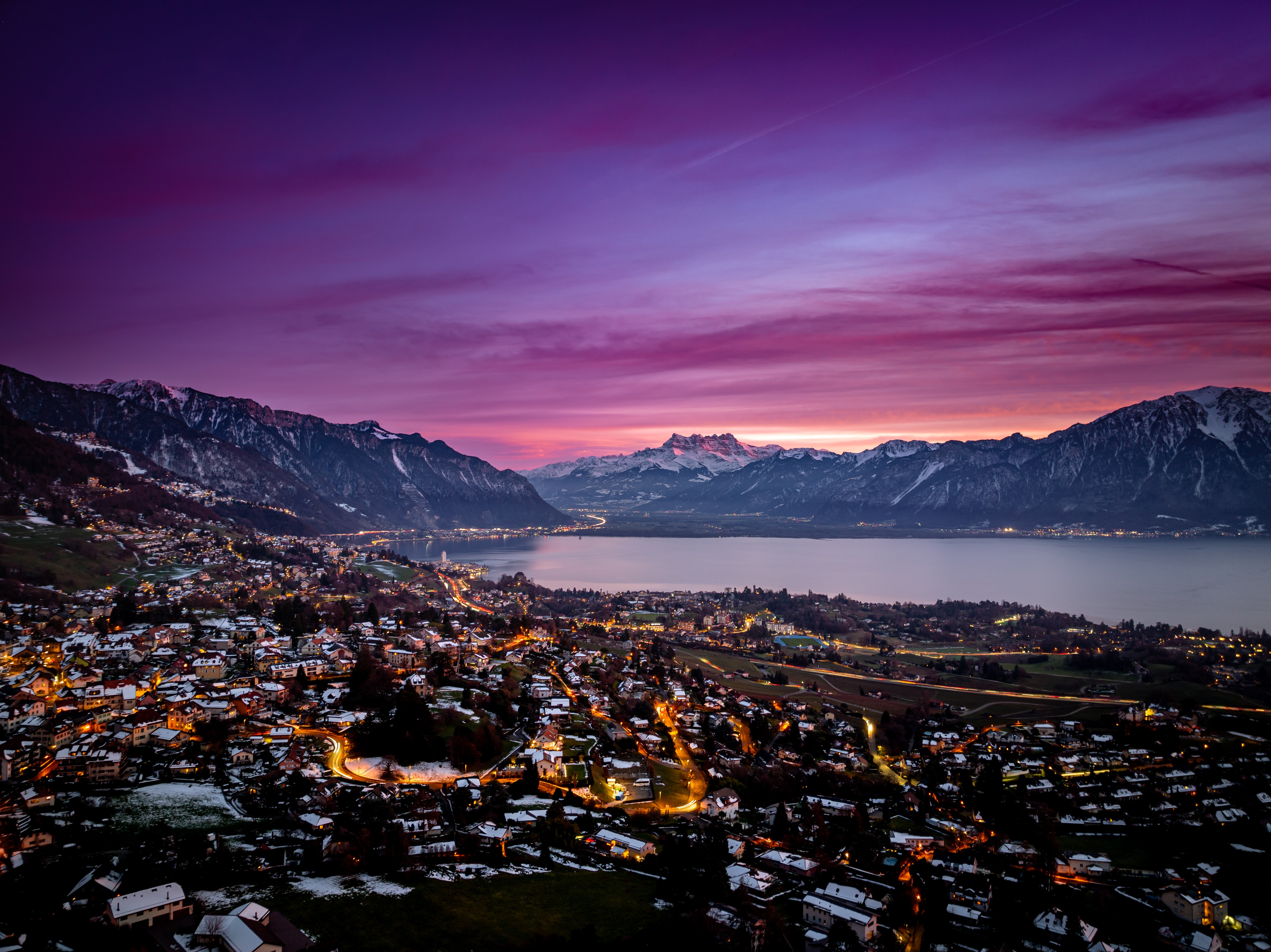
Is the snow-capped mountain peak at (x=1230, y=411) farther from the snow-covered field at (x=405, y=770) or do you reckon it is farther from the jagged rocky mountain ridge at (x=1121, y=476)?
the snow-covered field at (x=405, y=770)

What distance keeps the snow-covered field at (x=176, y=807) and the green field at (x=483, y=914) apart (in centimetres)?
349

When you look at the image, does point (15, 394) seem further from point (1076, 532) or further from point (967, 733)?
point (1076, 532)

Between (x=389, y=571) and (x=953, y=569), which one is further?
(x=953, y=569)

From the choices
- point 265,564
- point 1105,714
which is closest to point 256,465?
Result: point 265,564

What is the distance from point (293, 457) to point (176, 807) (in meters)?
134

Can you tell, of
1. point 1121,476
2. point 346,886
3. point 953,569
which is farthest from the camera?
point 1121,476

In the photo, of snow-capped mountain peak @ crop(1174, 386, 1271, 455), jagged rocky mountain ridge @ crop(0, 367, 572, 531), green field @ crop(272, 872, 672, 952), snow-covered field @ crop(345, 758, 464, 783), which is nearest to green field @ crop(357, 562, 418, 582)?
jagged rocky mountain ridge @ crop(0, 367, 572, 531)

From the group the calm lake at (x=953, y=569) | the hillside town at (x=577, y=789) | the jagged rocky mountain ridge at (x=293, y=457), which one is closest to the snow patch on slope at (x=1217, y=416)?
the calm lake at (x=953, y=569)

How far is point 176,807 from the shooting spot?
1510cm

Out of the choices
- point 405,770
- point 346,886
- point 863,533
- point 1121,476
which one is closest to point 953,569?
point 863,533

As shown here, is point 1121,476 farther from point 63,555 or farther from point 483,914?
point 483,914

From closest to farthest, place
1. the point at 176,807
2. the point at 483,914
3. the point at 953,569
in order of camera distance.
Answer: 1. the point at 483,914
2. the point at 176,807
3. the point at 953,569

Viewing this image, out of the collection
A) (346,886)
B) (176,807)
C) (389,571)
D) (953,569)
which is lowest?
(953,569)

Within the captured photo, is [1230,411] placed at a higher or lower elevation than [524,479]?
higher
